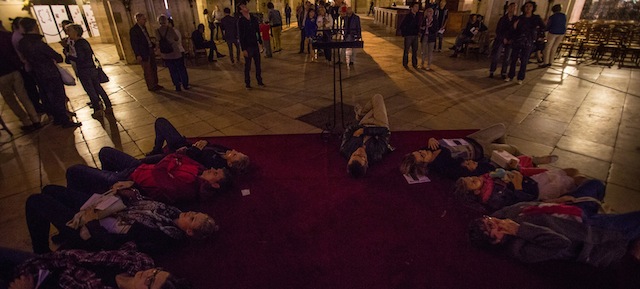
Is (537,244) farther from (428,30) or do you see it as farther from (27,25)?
(27,25)

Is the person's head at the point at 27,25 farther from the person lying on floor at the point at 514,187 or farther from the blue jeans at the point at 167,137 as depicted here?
the person lying on floor at the point at 514,187

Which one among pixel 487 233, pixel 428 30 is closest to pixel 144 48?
pixel 428 30

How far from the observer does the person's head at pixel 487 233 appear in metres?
2.67

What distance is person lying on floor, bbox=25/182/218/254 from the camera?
2598 mm

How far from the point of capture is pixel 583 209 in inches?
109

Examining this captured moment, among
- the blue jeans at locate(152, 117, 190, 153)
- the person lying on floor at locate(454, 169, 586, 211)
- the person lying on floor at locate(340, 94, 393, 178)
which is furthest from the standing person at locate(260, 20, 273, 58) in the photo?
the person lying on floor at locate(454, 169, 586, 211)

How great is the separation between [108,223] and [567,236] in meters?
3.75

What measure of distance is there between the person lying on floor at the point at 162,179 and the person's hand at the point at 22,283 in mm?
1197

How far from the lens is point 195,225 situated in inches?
109

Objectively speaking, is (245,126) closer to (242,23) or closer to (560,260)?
(242,23)

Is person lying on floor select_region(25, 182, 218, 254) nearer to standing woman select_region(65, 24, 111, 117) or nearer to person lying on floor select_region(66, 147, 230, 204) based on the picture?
person lying on floor select_region(66, 147, 230, 204)

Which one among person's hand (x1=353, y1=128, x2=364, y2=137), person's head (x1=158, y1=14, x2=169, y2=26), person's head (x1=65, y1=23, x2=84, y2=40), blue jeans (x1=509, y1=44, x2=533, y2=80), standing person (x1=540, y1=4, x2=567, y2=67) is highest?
person's head (x1=158, y1=14, x2=169, y2=26)

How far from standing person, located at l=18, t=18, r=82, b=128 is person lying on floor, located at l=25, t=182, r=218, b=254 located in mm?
3405

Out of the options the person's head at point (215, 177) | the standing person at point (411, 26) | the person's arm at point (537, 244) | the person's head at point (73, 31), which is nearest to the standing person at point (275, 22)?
the standing person at point (411, 26)
